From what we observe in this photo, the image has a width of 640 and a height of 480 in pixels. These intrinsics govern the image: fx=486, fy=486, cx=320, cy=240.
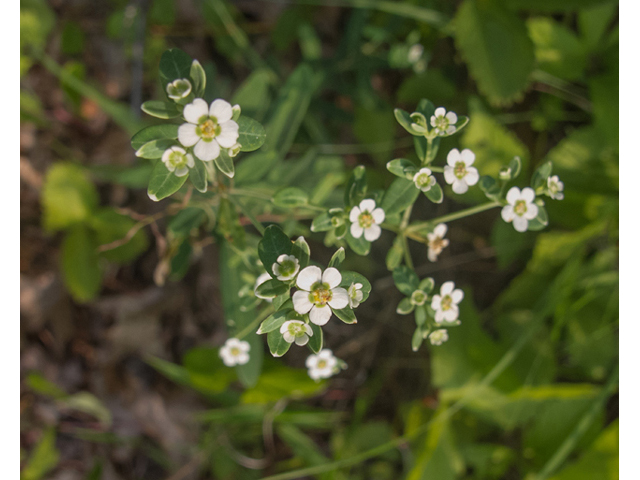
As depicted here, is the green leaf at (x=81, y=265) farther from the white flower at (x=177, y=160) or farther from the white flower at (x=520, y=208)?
the white flower at (x=520, y=208)

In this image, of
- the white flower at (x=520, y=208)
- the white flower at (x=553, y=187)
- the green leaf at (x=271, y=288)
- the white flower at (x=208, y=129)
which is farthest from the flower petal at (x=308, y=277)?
the white flower at (x=553, y=187)

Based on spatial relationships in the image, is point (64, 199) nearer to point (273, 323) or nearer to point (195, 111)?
point (195, 111)

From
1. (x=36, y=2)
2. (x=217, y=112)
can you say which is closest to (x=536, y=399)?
(x=217, y=112)

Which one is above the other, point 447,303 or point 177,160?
point 177,160

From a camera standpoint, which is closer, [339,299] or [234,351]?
[339,299]

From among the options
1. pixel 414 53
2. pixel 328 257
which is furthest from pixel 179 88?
pixel 328 257

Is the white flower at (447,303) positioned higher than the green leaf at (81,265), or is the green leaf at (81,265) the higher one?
the white flower at (447,303)
